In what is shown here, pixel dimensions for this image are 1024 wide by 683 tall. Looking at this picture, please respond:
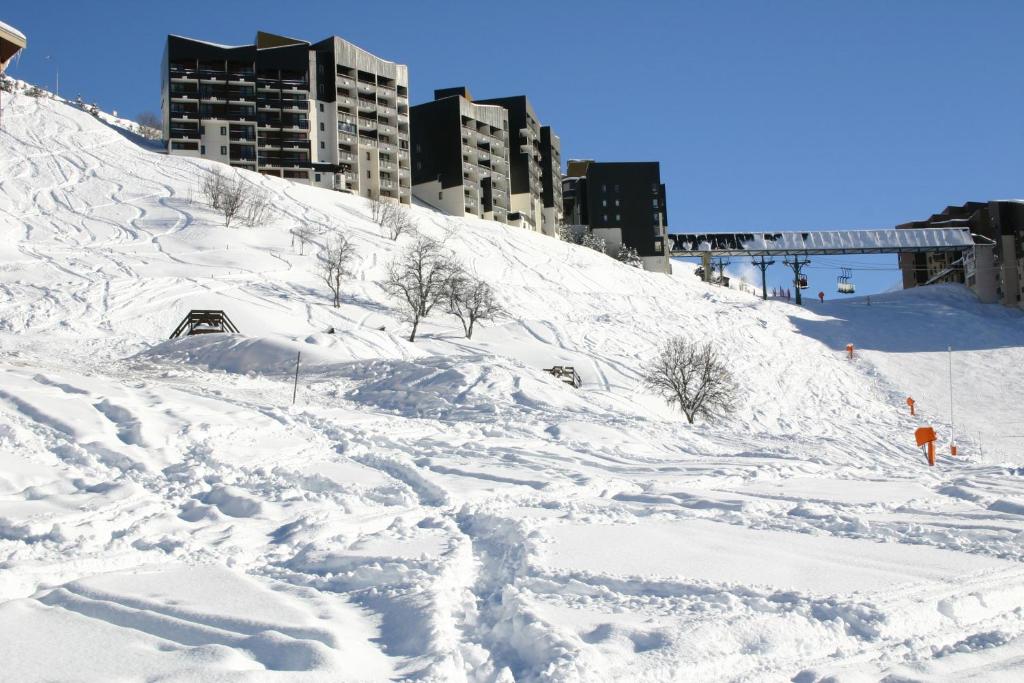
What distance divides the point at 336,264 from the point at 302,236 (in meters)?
11.1

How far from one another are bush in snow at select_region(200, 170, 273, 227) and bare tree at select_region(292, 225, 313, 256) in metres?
4.92

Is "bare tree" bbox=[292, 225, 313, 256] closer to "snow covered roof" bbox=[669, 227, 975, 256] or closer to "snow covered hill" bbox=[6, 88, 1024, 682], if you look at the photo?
"snow covered hill" bbox=[6, 88, 1024, 682]

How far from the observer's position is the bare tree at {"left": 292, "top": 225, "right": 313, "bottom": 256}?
61.1 m

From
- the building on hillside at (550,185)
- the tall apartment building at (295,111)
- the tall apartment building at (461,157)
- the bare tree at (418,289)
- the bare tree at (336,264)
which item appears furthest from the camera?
the building on hillside at (550,185)

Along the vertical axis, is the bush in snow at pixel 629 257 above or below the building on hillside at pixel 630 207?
below

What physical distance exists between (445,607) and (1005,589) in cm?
493

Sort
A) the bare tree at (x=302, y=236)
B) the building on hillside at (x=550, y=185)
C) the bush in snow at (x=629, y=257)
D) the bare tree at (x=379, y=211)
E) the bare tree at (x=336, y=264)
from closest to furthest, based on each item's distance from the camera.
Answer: the bare tree at (x=336, y=264), the bare tree at (x=302, y=236), the bare tree at (x=379, y=211), the bush in snow at (x=629, y=257), the building on hillside at (x=550, y=185)

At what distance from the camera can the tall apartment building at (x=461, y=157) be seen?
95.7 metres

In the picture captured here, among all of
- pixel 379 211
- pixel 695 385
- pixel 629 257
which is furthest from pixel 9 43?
pixel 629 257

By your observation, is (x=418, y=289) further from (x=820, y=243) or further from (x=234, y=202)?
(x=820, y=243)

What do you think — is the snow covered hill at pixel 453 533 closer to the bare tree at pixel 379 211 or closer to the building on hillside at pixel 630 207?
the bare tree at pixel 379 211

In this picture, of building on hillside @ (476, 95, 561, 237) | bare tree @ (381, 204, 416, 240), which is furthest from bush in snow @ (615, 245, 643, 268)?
bare tree @ (381, 204, 416, 240)

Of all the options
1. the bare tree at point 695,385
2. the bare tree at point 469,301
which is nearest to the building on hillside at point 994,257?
the bare tree at point 695,385

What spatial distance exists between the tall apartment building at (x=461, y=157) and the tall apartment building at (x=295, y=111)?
368cm
